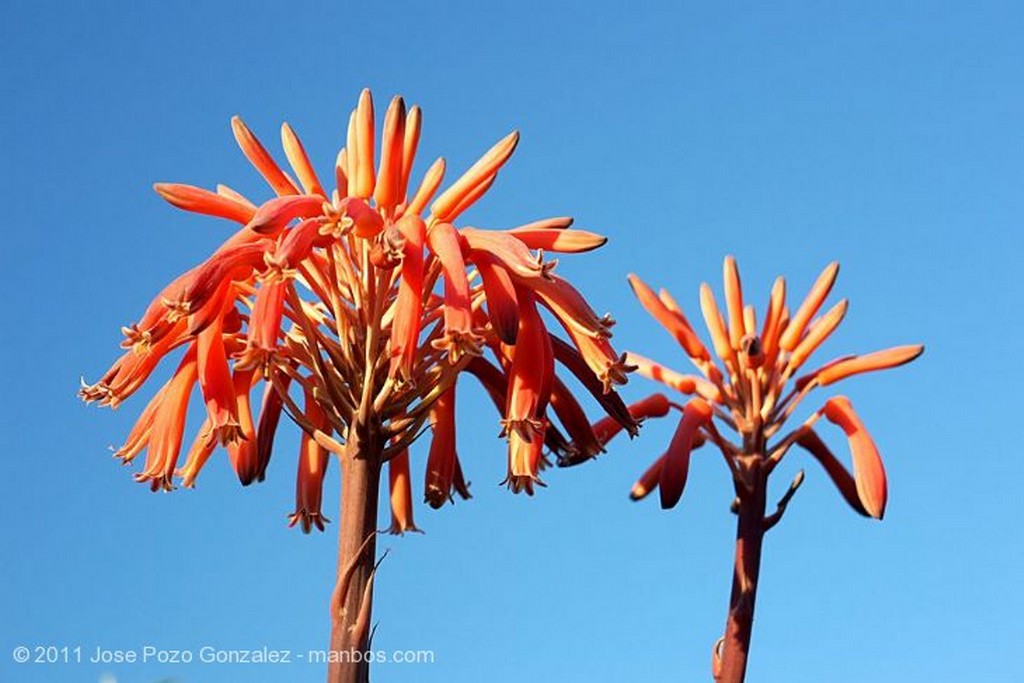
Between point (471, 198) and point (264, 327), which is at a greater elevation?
point (471, 198)

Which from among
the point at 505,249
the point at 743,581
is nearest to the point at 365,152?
the point at 505,249

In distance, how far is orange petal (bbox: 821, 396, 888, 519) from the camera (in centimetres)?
1068

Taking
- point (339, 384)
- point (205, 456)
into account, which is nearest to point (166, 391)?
point (205, 456)

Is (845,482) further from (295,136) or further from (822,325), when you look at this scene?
(295,136)

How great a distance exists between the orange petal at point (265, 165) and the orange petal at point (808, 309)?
5022mm

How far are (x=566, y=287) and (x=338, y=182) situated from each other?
1.64 metres

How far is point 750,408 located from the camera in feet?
39.1

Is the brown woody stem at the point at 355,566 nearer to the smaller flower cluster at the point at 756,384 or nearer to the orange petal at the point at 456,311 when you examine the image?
the orange petal at the point at 456,311

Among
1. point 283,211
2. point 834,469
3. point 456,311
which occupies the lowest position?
point 456,311

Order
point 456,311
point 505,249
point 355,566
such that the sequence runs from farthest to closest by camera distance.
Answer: point 505,249, point 456,311, point 355,566

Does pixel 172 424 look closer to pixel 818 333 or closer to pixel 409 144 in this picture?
pixel 409 144

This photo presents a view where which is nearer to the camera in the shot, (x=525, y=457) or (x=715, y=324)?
(x=525, y=457)

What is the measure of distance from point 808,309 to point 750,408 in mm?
1021

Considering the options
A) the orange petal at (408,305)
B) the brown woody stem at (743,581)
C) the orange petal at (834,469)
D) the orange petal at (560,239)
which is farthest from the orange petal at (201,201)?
the orange petal at (834,469)
